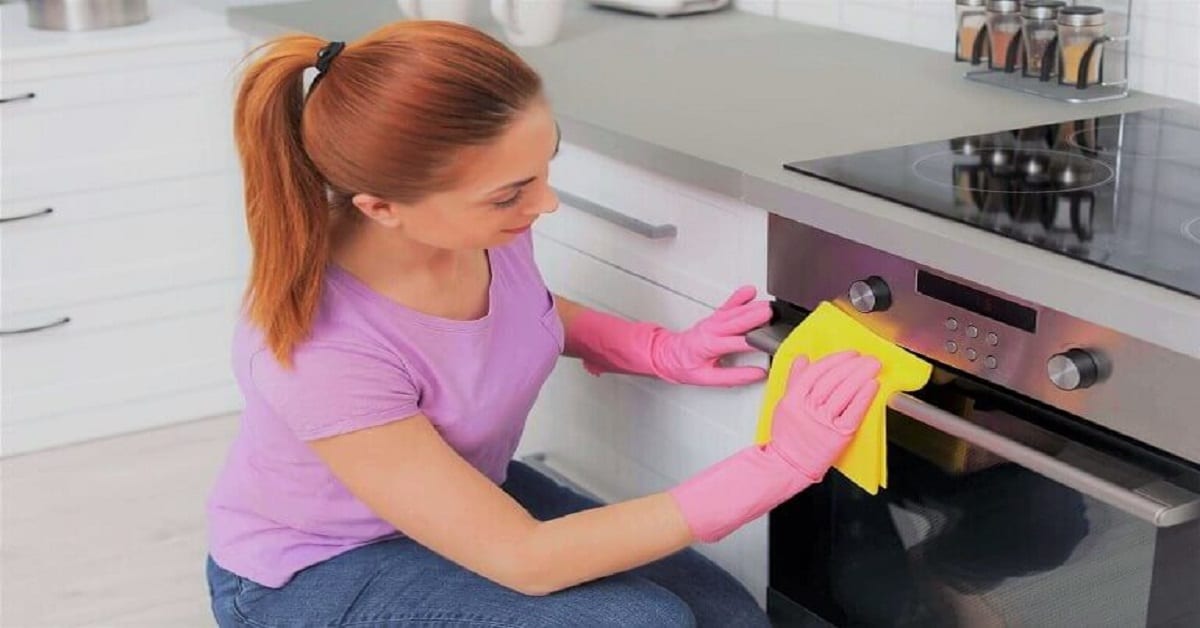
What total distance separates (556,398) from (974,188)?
2.69ft

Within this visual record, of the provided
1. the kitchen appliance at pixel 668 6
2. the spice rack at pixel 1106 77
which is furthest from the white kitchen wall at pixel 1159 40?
the kitchen appliance at pixel 668 6

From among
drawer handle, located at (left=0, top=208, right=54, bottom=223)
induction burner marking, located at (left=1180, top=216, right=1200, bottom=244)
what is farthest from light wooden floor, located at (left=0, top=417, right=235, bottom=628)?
induction burner marking, located at (left=1180, top=216, right=1200, bottom=244)

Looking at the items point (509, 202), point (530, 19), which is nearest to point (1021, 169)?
point (509, 202)

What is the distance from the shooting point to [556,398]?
234cm

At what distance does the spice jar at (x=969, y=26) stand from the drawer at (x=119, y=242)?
1.48 metres

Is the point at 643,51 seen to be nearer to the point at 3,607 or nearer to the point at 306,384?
the point at 306,384

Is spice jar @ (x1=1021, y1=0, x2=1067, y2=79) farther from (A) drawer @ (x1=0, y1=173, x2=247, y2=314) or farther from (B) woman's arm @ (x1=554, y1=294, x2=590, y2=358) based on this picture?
(A) drawer @ (x1=0, y1=173, x2=247, y2=314)

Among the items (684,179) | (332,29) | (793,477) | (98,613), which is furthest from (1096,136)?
(98,613)

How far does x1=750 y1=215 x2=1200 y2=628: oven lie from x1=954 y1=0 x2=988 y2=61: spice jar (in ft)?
1.81

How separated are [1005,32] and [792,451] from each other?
2.51 ft

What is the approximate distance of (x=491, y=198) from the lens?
5.23 feet

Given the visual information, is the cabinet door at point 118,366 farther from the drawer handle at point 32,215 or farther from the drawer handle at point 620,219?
the drawer handle at point 620,219

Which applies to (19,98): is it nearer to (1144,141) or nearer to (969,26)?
(969,26)

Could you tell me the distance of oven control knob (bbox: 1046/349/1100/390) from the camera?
1426mm
